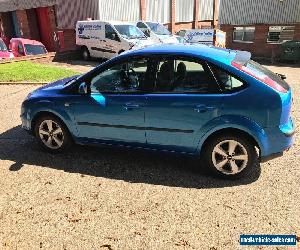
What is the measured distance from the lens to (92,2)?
2027cm

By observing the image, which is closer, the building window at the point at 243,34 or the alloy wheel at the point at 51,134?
the alloy wheel at the point at 51,134

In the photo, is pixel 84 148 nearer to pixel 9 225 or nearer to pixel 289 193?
pixel 9 225

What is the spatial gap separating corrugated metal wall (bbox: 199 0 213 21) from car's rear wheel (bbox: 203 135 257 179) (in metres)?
29.5

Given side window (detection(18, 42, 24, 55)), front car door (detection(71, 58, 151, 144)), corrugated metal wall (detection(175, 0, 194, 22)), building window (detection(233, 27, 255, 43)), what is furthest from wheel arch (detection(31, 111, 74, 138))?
corrugated metal wall (detection(175, 0, 194, 22))

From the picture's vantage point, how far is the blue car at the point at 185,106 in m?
4.33

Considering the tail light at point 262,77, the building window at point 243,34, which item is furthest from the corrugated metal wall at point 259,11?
the tail light at point 262,77

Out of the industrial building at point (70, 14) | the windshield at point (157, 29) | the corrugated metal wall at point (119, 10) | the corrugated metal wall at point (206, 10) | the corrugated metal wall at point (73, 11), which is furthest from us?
the corrugated metal wall at point (206, 10)

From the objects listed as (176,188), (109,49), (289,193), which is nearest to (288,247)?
(289,193)

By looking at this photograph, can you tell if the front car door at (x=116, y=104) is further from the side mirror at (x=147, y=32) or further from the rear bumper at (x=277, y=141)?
the side mirror at (x=147, y=32)

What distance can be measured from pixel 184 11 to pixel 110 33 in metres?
15.2

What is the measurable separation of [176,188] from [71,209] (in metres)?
1.47

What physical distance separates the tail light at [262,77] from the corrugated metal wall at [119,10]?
17542 mm

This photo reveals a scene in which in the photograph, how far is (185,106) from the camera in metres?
4.52

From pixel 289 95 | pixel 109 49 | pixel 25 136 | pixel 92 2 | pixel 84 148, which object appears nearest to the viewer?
pixel 289 95
